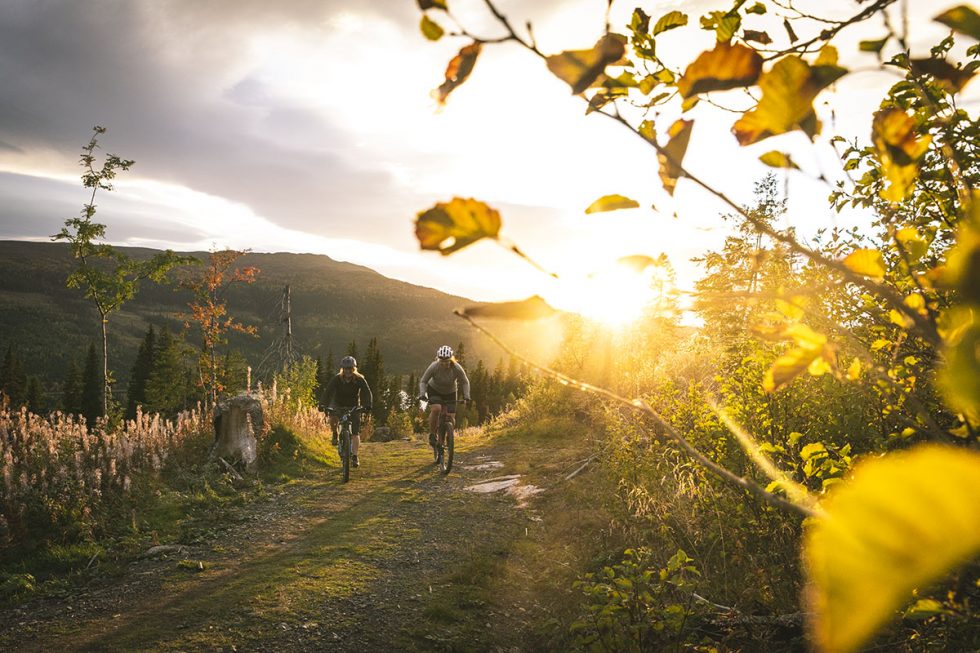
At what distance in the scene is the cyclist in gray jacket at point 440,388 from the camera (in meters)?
9.98

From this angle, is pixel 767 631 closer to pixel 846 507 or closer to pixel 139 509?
pixel 846 507

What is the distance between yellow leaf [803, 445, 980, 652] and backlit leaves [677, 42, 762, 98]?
58cm

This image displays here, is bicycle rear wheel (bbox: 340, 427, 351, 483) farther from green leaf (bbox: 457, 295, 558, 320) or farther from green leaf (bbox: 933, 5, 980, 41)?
green leaf (bbox: 933, 5, 980, 41)

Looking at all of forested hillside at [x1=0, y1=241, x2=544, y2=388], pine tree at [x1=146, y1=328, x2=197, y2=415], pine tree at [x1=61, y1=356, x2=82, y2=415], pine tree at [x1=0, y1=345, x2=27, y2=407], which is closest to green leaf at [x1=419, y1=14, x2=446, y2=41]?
pine tree at [x1=146, y1=328, x2=197, y2=415]

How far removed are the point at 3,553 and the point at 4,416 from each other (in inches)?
113

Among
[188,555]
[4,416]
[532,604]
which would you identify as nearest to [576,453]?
[532,604]

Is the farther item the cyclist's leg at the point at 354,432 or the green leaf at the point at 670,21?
the cyclist's leg at the point at 354,432

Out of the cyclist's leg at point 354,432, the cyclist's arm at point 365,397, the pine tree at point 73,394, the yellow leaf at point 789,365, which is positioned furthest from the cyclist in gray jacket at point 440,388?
the pine tree at point 73,394

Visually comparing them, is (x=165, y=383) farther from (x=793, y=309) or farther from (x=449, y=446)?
(x=793, y=309)

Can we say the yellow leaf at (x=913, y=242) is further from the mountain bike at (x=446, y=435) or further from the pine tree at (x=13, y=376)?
the pine tree at (x=13, y=376)

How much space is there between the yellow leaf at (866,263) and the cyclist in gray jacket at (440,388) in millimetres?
9216

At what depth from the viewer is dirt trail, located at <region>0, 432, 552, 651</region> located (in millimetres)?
3855

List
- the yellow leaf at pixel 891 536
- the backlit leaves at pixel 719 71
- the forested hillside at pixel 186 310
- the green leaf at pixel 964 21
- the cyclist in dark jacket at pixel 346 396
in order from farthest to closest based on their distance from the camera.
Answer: the forested hillside at pixel 186 310, the cyclist in dark jacket at pixel 346 396, the backlit leaves at pixel 719 71, the green leaf at pixel 964 21, the yellow leaf at pixel 891 536

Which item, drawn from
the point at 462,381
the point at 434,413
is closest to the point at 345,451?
the point at 434,413
